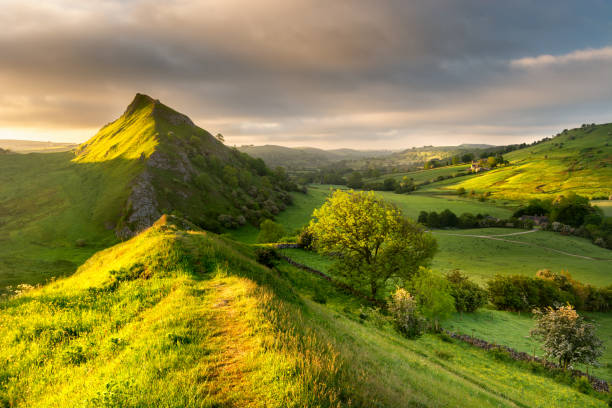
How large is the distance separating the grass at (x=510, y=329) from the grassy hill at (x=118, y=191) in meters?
82.4

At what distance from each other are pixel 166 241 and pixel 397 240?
29.7 meters

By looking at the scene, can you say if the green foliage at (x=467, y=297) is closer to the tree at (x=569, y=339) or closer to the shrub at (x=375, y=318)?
the tree at (x=569, y=339)

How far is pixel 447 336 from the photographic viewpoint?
3488cm

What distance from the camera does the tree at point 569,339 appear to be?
30312mm

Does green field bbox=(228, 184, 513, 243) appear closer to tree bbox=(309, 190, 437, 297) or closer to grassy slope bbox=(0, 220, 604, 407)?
tree bbox=(309, 190, 437, 297)

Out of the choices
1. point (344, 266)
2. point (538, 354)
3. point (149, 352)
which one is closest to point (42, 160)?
point (344, 266)

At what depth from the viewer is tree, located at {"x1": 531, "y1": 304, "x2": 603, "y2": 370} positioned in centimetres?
3031

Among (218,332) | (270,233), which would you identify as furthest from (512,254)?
(218,332)

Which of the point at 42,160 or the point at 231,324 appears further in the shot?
the point at 42,160

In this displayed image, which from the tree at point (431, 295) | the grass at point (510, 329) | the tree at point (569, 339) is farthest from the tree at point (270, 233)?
the tree at point (569, 339)

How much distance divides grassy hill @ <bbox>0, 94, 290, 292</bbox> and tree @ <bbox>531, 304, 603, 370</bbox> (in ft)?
290

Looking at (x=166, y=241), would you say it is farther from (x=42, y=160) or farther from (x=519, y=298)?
(x=42, y=160)

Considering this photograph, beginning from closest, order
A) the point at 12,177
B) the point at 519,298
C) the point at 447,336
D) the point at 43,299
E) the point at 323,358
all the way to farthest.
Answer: the point at 323,358
the point at 43,299
the point at 447,336
the point at 519,298
the point at 12,177

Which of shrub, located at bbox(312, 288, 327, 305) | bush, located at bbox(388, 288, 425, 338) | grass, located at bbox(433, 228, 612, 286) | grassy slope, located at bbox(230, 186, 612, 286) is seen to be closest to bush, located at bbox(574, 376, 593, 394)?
bush, located at bbox(388, 288, 425, 338)
